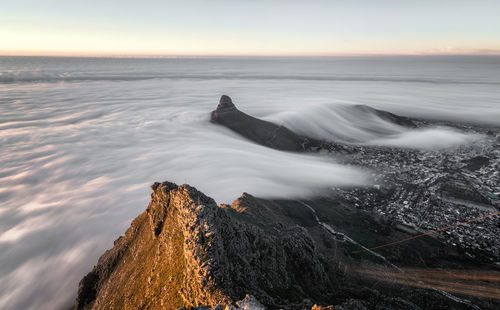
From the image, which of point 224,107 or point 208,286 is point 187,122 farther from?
point 208,286

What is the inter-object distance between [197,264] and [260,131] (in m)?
25.0

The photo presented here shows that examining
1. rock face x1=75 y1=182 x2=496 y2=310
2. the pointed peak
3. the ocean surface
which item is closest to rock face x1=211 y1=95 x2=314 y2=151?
the pointed peak

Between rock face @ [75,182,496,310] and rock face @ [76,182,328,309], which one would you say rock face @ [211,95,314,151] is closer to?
rock face @ [75,182,496,310]

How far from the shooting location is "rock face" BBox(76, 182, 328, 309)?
455cm

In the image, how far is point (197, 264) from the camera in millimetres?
4594

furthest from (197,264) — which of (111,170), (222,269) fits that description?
(111,170)

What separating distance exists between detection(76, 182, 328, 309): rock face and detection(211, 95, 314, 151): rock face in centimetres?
1940

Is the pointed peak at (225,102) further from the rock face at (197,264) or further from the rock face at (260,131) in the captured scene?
the rock face at (197,264)

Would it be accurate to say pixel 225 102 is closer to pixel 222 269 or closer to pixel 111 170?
pixel 111 170

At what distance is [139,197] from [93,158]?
11.9 m

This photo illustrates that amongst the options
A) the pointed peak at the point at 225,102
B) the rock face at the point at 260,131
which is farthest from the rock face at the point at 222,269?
the pointed peak at the point at 225,102

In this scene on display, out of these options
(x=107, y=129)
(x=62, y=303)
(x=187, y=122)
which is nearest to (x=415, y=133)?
(x=187, y=122)

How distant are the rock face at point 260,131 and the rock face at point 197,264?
19401mm

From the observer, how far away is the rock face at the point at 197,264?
4554mm
